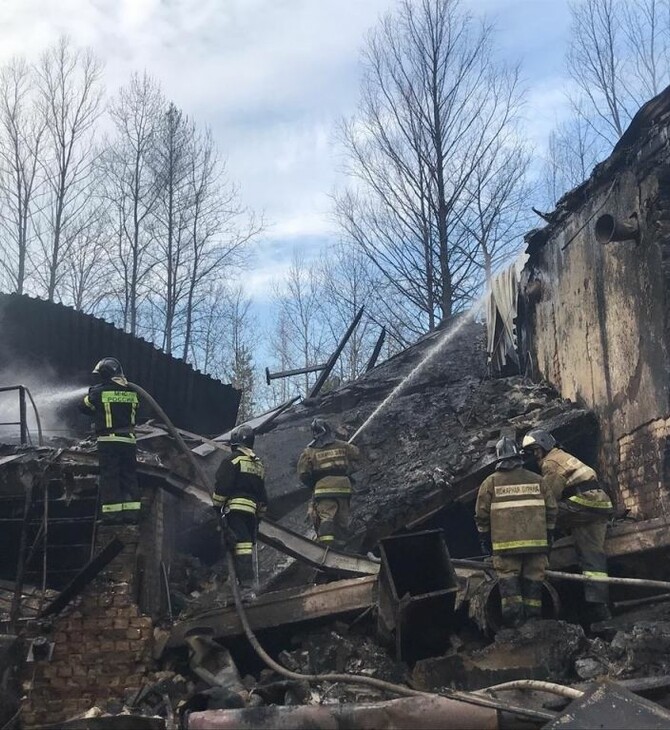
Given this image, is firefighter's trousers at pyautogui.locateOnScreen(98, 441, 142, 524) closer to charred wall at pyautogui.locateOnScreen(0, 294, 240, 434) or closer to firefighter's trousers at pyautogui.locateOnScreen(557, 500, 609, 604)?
firefighter's trousers at pyautogui.locateOnScreen(557, 500, 609, 604)

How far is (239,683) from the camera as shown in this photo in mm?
5785

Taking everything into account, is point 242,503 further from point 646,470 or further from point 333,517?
point 646,470

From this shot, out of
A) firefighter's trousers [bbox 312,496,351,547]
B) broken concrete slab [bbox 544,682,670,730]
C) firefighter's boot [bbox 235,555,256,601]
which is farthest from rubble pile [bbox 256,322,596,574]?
broken concrete slab [bbox 544,682,670,730]

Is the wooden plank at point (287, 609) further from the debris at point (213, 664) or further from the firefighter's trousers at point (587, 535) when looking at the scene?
the firefighter's trousers at point (587, 535)

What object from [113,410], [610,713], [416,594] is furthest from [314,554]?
[610,713]

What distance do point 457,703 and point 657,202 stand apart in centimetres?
482

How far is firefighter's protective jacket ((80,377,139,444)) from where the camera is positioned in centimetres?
705

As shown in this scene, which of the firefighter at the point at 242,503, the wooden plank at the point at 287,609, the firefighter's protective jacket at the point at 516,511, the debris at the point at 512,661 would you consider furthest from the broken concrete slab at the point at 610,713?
the firefighter at the point at 242,503

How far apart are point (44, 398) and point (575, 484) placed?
26.8 ft

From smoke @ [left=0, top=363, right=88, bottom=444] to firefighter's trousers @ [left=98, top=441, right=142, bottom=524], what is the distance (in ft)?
13.6

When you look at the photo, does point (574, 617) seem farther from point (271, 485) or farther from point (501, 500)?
point (271, 485)

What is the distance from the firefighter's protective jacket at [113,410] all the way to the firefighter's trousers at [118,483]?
9 cm

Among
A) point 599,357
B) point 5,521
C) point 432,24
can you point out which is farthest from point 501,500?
point 432,24

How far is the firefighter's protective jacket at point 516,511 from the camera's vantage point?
19.8 ft
